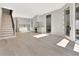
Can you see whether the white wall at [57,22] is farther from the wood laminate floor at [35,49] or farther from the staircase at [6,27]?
the staircase at [6,27]

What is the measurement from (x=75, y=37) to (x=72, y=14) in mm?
1414

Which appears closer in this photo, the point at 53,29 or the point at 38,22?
the point at 53,29

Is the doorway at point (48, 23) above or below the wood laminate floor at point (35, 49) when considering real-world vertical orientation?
above

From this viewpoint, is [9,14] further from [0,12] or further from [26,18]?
[26,18]

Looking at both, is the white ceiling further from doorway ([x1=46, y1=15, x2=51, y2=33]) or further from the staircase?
doorway ([x1=46, y1=15, x2=51, y2=33])

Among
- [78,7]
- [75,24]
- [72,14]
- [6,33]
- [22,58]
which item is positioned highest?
[78,7]

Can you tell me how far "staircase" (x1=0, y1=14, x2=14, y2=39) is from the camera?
6.64 meters

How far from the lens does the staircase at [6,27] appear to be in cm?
664

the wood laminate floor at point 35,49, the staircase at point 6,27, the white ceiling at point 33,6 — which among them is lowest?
the wood laminate floor at point 35,49

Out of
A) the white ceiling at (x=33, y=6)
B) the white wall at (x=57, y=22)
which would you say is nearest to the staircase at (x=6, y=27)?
the white ceiling at (x=33, y=6)

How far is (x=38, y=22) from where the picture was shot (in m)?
12.8

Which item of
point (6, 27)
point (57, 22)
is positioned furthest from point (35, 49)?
point (57, 22)

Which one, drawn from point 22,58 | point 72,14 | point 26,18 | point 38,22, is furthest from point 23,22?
point 22,58

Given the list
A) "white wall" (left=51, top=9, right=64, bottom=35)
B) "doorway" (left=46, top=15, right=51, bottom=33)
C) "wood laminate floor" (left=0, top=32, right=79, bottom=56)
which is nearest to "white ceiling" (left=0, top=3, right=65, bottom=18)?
"white wall" (left=51, top=9, right=64, bottom=35)
